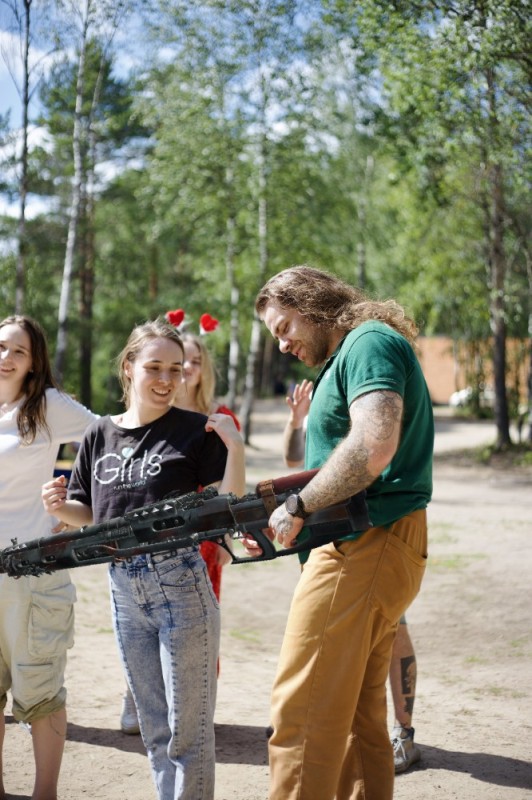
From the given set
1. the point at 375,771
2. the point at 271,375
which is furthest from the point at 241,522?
Answer: the point at 271,375

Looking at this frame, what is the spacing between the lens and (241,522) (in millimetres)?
2828

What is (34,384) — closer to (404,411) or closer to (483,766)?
(404,411)

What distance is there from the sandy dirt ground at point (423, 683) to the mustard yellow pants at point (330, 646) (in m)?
1.35

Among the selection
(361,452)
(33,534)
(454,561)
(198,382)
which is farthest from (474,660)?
(361,452)

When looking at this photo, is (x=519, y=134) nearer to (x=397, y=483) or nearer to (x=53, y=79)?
(x=53, y=79)

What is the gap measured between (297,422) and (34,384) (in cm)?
121

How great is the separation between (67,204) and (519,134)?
17.9 m

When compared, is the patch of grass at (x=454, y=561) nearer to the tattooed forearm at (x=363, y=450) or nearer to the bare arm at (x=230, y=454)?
the bare arm at (x=230, y=454)

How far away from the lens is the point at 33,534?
375cm

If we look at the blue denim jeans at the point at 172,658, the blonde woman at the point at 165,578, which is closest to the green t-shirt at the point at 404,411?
the blonde woman at the point at 165,578

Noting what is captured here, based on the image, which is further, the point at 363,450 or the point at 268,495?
the point at 268,495

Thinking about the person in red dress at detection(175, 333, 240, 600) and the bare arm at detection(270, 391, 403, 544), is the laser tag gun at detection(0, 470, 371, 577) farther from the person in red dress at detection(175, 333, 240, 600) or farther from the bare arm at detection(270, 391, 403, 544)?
the person in red dress at detection(175, 333, 240, 600)

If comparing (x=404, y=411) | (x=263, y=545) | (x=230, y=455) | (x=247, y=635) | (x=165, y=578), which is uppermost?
(x=404, y=411)

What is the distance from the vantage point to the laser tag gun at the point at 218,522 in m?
2.75
